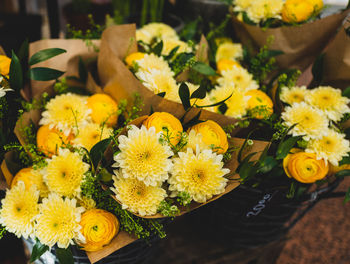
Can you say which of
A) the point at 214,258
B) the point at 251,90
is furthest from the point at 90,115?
the point at 214,258

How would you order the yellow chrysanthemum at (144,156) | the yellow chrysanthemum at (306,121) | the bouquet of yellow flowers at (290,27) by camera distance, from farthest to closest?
the bouquet of yellow flowers at (290,27)
the yellow chrysanthemum at (306,121)
the yellow chrysanthemum at (144,156)

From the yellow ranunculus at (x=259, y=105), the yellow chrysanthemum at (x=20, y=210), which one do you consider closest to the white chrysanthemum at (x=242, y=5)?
the yellow ranunculus at (x=259, y=105)

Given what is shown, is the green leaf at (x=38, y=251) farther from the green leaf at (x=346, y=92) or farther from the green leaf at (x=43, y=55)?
the green leaf at (x=346, y=92)

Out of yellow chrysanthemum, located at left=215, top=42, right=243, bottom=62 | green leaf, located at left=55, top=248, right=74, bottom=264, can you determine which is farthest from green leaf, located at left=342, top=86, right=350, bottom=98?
green leaf, located at left=55, top=248, right=74, bottom=264

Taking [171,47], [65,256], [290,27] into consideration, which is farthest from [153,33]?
[65,256]

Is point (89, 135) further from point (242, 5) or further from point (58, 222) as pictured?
point (242, 5)

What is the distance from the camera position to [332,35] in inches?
25.5

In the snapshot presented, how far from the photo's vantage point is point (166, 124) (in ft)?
1.49

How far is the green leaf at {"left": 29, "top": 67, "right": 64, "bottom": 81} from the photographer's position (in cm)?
53

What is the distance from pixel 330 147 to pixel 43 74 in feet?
1.68

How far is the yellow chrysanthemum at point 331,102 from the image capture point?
564 millimetres

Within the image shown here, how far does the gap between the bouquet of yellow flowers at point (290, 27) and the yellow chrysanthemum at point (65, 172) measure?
1.55 ft

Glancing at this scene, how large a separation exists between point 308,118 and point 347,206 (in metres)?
0.47

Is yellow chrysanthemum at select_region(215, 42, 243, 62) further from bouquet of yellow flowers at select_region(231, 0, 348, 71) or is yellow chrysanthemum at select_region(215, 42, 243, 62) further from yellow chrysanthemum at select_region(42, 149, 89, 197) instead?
yellow chrysanthemum at select_region(42, 149, 89, 197)
